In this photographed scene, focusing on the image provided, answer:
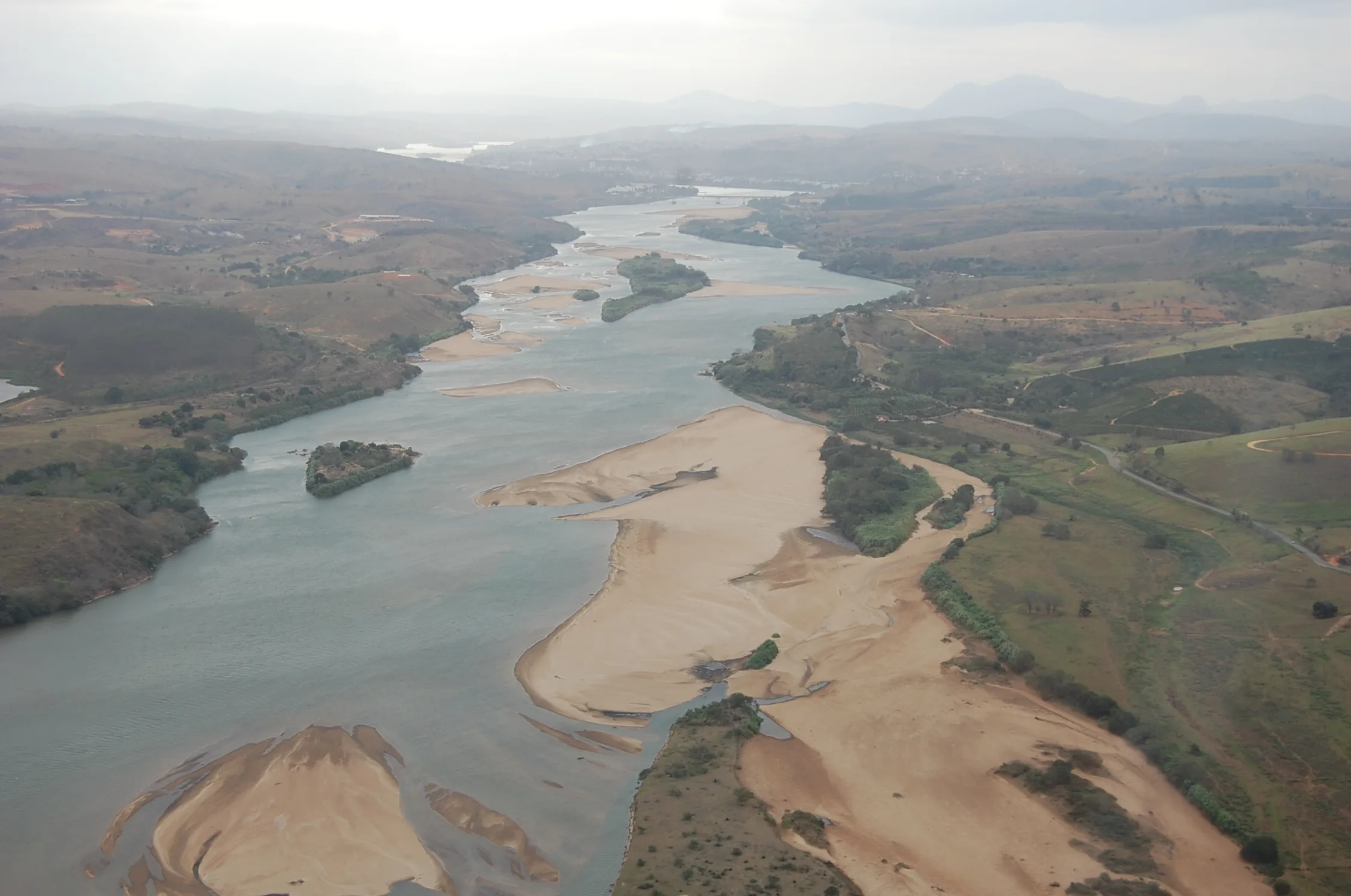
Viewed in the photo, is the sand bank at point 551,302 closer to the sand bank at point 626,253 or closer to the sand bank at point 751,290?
the sand bank at point 751,290

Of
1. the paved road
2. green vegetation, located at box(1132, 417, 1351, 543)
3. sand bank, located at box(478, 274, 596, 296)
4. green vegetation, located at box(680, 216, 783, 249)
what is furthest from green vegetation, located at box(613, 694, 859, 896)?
green vegetation, located at box(680, 216, 783, 249)

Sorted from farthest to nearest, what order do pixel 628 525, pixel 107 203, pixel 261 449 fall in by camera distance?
pixel 107 203
pixel 261 449
pixel 628 525

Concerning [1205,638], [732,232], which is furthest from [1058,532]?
[732,232]

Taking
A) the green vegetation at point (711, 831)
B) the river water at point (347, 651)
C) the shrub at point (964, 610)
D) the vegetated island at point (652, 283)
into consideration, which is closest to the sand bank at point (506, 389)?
the river water at point (347, 651)

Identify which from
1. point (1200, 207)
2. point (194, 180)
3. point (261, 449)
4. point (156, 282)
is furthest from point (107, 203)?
point (1200, 207)

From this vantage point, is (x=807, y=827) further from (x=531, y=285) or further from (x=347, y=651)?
(x=531, y=285)

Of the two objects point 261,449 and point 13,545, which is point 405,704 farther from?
point 261,449
